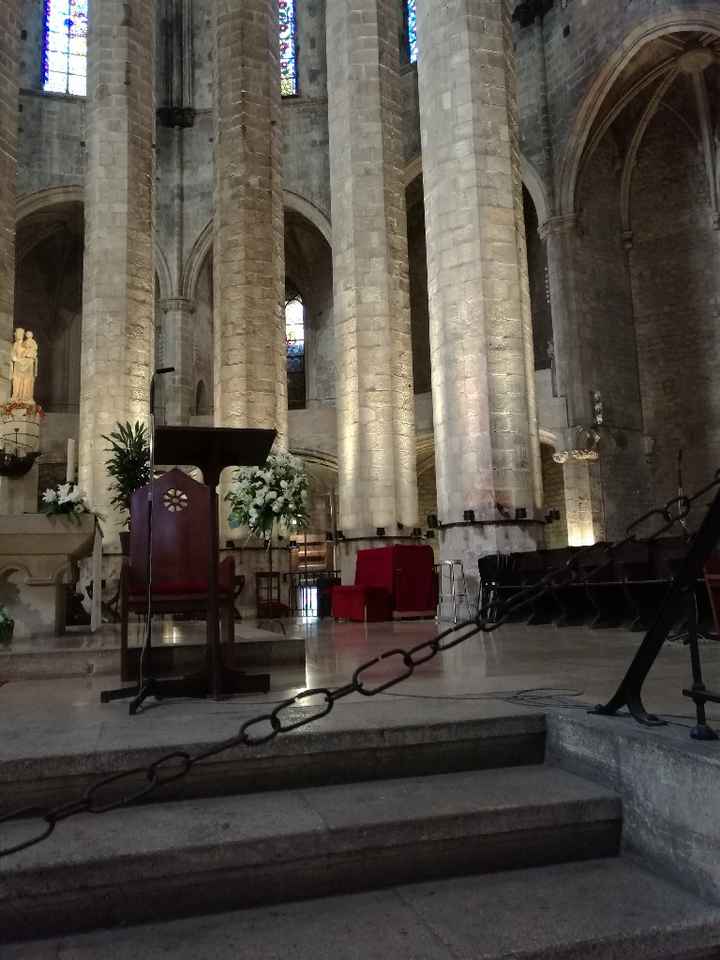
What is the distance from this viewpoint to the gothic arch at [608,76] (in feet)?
51.8

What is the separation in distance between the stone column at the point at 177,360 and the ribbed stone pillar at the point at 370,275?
Answer: 914 cm

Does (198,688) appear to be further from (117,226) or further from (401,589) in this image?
(117,226)

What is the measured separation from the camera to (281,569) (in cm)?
1440

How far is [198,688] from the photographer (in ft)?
12.3

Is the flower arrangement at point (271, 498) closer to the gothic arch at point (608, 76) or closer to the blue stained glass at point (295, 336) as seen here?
the gothic arch at point (608, 76)

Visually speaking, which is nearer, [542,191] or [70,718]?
[70,718]

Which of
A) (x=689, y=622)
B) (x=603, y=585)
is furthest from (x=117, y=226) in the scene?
(x=689, y=622)

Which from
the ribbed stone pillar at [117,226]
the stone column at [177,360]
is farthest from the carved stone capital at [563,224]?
the stone column at [177,360]

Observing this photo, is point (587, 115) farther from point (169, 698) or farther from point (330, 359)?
point (169, 698)

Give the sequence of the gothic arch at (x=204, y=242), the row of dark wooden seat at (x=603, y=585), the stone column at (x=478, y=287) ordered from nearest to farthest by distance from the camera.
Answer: the row of dark wooden seat at (x=603, y=585) → the stone column at (x=478, y=287) → the gothic arch at (x=204, y=242)

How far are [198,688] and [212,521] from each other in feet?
2.64

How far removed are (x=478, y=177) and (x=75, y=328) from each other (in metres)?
19.7

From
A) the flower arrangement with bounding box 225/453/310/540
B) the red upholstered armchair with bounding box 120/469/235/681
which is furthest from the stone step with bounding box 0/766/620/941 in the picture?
the flower arrangement with bounding box 225/453/310/540

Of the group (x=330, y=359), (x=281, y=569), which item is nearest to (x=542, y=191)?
(x=330, y=359)
